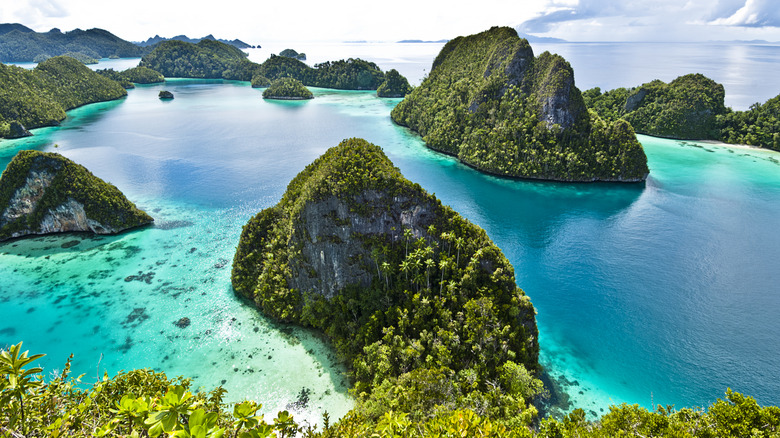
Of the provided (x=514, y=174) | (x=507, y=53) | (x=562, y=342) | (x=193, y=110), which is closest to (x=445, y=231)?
(x=562, y=342)

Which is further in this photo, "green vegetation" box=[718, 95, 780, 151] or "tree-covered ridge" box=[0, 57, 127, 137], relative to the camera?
"tree-covered ridge" box=[0, 57, 127, 137]

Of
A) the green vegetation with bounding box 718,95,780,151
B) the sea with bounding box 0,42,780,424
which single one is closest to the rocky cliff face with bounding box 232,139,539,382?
the sea with bounding box 0,42,780,424

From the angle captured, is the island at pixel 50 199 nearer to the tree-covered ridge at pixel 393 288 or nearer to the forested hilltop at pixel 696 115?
the tree-covered ridge at pixel 393 288

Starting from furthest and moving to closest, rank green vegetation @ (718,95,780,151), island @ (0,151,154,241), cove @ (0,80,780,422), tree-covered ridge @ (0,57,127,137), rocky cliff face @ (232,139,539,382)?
tree-covered ridge @ (0,57,127,137) < green vegetation @ (718,95,780,151) < island @ (0,151,154,241) < cove @ (0,80,780,422) < rocky cliff face @ (232,139,539,382)

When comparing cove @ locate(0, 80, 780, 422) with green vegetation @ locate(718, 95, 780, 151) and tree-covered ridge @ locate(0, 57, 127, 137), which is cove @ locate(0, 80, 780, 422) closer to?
green vegetation @ locate(718, 95, 780, 151)

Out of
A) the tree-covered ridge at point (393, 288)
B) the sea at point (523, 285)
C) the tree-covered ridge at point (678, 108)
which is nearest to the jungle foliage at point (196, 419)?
the tree-covered ridge at point (393, 288)

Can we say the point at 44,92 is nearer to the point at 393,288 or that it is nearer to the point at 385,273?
the point at 385,273

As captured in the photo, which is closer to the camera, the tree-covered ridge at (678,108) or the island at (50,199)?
the island at (50,199)
